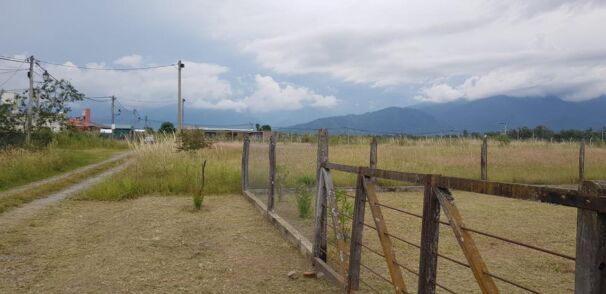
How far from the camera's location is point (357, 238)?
4.11 meters

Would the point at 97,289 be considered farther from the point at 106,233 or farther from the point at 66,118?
the point at 66,118

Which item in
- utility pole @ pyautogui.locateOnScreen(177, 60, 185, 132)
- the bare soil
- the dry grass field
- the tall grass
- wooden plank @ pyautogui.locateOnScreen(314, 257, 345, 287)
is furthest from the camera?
utility pole @ pyautogui.locateOnScreen(177, 60, 185, 132)

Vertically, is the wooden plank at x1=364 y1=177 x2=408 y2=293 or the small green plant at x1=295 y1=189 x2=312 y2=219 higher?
the wooden plank at x1=364 y1=177 x2=408 y2=293

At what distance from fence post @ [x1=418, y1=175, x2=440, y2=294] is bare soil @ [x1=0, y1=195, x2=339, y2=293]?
6.31 ft

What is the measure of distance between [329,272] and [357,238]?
2.93 ft

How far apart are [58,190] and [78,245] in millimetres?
6464

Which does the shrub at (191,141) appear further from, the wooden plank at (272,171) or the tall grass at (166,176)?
the wooden plank at (272,171)

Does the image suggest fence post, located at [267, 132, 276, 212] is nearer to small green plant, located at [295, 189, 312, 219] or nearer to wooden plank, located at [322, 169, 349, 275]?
small green plant, located at [295, 189, 312, 219]

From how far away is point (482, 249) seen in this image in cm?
635

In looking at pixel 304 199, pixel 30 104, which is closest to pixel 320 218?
pixel 304 199

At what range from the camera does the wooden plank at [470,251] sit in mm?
2393

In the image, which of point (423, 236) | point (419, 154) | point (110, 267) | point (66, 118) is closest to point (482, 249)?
point (423, 236)

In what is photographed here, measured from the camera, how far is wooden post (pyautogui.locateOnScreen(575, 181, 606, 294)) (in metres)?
1.84

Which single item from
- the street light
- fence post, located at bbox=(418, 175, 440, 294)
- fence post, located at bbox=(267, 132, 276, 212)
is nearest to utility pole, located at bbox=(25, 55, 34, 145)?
the street light
